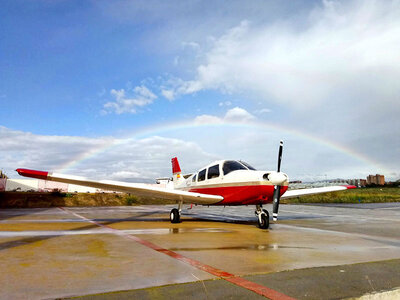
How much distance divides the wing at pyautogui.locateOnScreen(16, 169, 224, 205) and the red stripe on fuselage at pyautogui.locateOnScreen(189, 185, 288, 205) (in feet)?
1.17

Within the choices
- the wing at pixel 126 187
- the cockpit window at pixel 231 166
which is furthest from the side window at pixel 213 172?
the wing at pixel 126 187

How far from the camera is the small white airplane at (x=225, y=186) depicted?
1120 cm

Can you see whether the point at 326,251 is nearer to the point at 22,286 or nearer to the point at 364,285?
the point at 364,285

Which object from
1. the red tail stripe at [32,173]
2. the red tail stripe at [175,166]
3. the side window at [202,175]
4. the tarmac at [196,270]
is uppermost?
the red tail stripe at [175,166]

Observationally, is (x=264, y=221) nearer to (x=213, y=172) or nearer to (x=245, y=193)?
(x=245, y=193)

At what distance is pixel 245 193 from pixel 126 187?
5.01m

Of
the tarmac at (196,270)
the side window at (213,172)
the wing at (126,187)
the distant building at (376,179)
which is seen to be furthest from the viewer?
the distant building at (376,179)

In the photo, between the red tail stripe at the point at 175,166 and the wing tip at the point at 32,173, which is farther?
the red tail stripe at the point at 175,166

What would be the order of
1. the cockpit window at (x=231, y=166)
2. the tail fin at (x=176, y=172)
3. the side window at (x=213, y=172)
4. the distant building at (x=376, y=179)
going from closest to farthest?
Result: the cockpit window at (x=231, y=166) < the side window at (x=213, y=172) < the tail fin at (x=176, y=172) < the distant building at (x=376, y=179)

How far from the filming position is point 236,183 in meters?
12.5

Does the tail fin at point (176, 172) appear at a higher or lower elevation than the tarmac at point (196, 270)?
higher

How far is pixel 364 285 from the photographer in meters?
3.93

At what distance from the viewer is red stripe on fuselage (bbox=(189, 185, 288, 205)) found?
11.5 meters

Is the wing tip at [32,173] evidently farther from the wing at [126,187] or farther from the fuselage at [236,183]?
the fuselage at [236,183]
